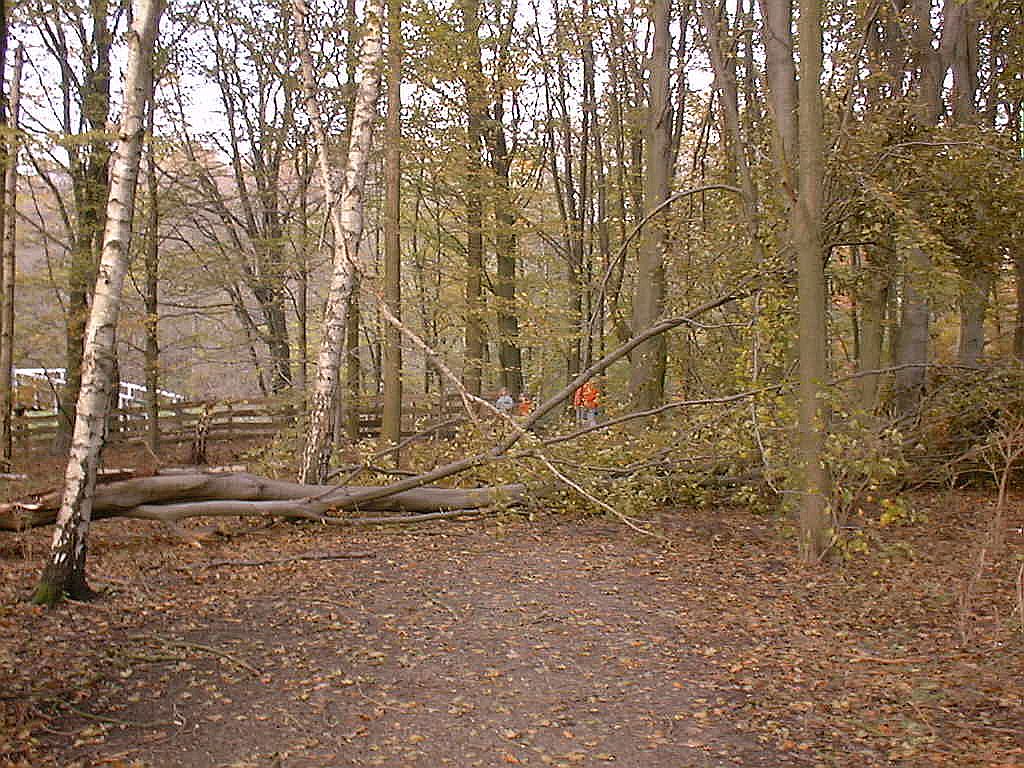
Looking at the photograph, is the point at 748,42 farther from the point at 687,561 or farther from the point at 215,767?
the point at 215,767

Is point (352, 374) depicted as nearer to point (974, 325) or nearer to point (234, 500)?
point (234, 500)

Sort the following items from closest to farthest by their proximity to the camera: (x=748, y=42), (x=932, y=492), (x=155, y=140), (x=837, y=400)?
1. (x=837, y=400)
2. (x=932, y=492)
3. (x=155, y=140)
4. (x=748, y=42)

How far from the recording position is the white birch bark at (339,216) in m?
10.1

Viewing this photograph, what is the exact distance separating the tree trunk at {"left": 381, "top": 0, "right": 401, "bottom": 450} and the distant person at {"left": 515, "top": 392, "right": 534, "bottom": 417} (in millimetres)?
3210

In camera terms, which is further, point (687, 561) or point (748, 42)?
point (748, 42)

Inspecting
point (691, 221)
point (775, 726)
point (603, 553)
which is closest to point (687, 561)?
point (603, 553)

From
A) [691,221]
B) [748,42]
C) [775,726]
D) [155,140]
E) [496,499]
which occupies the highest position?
[748,42]

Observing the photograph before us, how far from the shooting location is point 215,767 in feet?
13.7

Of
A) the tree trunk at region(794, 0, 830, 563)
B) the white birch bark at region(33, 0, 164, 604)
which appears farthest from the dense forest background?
the white birch bark at region(33, 0, 164, 604)

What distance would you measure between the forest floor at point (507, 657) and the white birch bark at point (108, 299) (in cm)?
73

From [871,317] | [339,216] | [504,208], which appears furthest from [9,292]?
[871,317]

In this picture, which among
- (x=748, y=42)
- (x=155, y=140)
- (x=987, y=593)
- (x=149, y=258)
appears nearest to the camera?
(x=987, y=593)

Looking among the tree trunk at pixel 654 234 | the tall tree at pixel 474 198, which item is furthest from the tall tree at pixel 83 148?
the tree trunk at pixel 654 234

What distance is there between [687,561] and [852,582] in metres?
1.47
